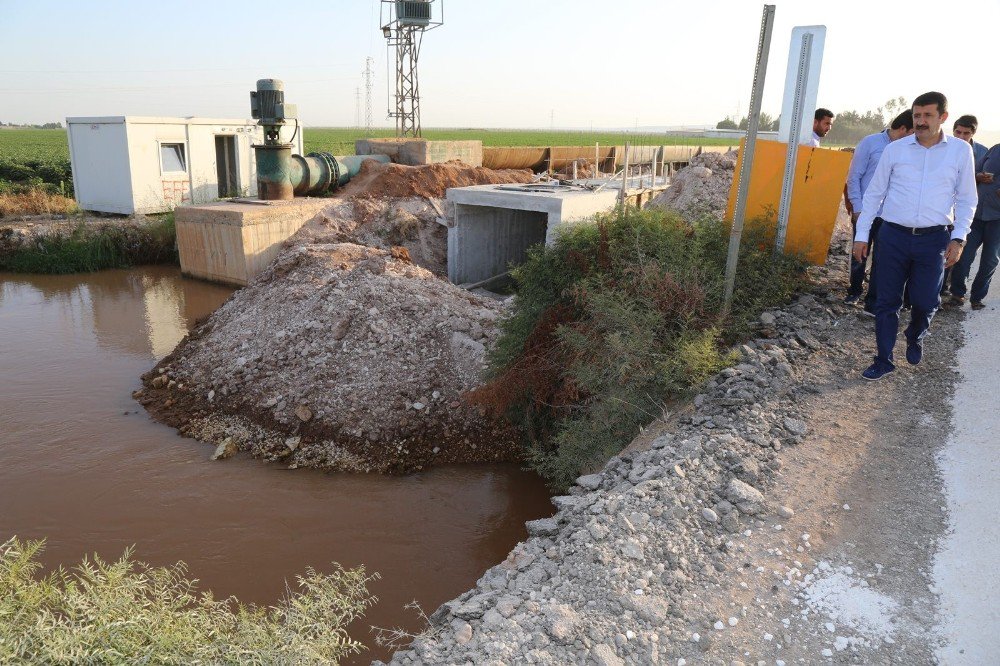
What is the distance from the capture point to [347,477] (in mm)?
7516

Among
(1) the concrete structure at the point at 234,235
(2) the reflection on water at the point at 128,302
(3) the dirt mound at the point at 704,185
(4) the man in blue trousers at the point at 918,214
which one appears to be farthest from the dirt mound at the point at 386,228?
(4) the man in blue trousers at the point at 918,214

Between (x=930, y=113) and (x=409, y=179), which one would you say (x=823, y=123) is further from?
(x=409, y=179)

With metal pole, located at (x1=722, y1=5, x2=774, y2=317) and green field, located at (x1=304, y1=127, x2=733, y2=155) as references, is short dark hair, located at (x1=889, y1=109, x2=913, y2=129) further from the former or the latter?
green field, located at (x1=304, y1=127, x2=733, y2=155)

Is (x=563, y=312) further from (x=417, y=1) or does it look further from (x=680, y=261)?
(x=417, y=1)

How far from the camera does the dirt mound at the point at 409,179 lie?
1741cm

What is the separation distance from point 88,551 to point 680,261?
239 inches

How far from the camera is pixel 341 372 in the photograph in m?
8.66

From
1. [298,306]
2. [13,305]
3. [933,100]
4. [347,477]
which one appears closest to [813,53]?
[933,100]

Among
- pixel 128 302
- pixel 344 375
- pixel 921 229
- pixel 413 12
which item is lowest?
pixel 128 302

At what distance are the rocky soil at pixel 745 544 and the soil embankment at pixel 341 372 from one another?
3633mm

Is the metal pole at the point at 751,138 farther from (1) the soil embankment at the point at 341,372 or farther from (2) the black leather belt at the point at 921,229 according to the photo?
(1) the soil embankment at the point at 341,372

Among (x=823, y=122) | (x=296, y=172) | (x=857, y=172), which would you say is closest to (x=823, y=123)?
(x=823, y=122)

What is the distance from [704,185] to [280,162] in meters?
9.42

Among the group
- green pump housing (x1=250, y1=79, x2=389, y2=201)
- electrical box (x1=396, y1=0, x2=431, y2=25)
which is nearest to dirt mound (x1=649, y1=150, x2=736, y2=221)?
green pump housing (x1=250, y1=79, x2=389, y2=201)
